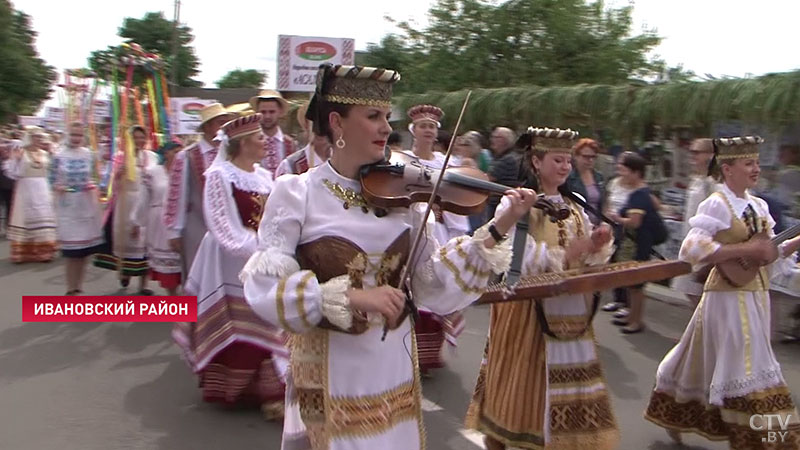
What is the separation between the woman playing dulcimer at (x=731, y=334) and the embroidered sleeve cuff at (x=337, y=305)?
219 cm

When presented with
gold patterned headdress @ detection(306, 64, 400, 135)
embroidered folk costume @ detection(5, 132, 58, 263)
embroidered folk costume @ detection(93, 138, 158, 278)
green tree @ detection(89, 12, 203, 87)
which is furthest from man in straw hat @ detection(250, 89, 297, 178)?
green tree @ detection(89, 12, 203, 87)

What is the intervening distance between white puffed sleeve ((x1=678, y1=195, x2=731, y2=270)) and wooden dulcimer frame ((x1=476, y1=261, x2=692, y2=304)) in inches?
21.5

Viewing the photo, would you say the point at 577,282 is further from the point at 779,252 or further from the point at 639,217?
the point at 639,217

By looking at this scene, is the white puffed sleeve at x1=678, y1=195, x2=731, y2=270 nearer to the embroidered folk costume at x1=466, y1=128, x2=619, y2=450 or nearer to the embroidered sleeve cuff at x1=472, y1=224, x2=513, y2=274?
the embroidered folk costume at x1=466, y1=128, x2=619, y2=450

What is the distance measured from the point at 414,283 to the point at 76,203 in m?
7.19

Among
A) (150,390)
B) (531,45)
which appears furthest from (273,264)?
(531,45)

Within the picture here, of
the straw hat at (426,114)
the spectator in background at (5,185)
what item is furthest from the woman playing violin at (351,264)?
the spectator in background at (5,185)

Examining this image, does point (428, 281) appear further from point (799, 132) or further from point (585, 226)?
point (799, 132)

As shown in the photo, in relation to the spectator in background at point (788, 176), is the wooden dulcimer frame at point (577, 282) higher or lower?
higher

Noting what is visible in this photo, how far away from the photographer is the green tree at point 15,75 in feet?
115

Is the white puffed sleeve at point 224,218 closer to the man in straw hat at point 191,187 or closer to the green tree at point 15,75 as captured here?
the man in straw hat at point 191,187

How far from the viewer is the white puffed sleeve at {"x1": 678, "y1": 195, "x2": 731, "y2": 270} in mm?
3770

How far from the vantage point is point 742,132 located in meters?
8.53

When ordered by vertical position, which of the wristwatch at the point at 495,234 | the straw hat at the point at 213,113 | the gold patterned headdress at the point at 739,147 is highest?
the wristwatch at the point at 495,234
